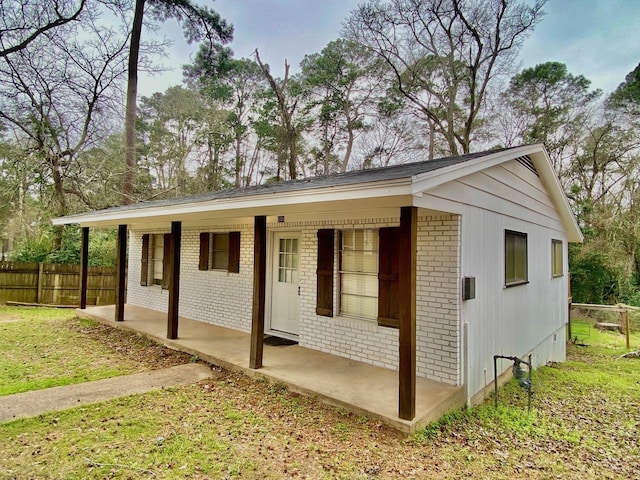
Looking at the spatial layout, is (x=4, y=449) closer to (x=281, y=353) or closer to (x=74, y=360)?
(x=74, y=360)

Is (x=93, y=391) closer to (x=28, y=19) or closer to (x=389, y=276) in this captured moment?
(x=389, y=276)

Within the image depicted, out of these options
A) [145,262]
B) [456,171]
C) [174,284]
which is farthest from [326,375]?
[145,262]

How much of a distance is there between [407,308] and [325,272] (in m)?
2.35

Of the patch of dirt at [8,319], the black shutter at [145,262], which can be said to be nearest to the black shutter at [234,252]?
the black shutter at [145,262]

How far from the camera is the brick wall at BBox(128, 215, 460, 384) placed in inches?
179

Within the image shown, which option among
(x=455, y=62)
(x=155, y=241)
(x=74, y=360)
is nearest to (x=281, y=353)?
(x=74, y=360)

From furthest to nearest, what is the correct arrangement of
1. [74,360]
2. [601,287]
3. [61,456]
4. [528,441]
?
[601,287] < [74,360] < [528,441] < [61,456]

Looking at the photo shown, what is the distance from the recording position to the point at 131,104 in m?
13.3

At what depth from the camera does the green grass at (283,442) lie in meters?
2.92

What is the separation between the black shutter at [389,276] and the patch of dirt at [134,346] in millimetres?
3031

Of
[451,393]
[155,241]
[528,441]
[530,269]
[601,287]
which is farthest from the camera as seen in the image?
[601,287]

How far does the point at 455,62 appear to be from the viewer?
52.6 feet

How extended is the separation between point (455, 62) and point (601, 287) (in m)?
11.3

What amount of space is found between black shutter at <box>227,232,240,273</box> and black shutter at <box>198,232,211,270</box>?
823 millimetres
